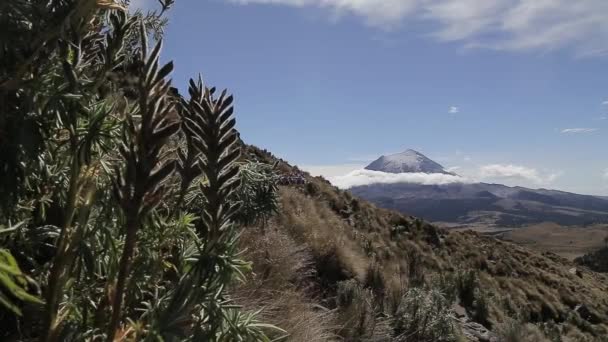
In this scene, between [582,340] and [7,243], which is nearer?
[7,243]

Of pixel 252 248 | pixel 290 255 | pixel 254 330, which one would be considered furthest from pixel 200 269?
pixel 290 255

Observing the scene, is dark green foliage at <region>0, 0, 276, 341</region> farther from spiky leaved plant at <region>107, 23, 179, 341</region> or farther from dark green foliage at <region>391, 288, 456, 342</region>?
dark green foliage at <region>391, 288, 456, 342</region>

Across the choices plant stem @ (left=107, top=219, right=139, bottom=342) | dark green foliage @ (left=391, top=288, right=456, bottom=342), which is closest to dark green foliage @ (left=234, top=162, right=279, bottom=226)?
dark green foliage @ (left=391, top=288, right=456, bottom=342)

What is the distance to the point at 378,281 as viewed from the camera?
9.31 meters

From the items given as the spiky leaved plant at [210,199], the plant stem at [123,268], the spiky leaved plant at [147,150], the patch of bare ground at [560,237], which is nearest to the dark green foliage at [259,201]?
the spiky leaved plant at [210,199]

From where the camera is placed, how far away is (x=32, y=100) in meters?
1.97

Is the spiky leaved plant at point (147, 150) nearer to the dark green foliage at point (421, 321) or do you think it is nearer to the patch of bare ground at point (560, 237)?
the dark green foliage at point (421, 321)

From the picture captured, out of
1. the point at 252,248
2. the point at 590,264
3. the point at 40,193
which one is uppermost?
the point at 40,193

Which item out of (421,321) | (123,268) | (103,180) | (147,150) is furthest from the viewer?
(421,321)

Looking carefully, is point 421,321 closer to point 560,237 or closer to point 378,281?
point 378,281

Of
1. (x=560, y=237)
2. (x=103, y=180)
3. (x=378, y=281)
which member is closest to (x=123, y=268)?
(x=103, y=180)

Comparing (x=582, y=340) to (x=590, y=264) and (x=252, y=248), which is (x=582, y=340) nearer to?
(x=252, y=248)

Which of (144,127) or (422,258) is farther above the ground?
(144,127)

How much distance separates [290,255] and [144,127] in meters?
5.91
